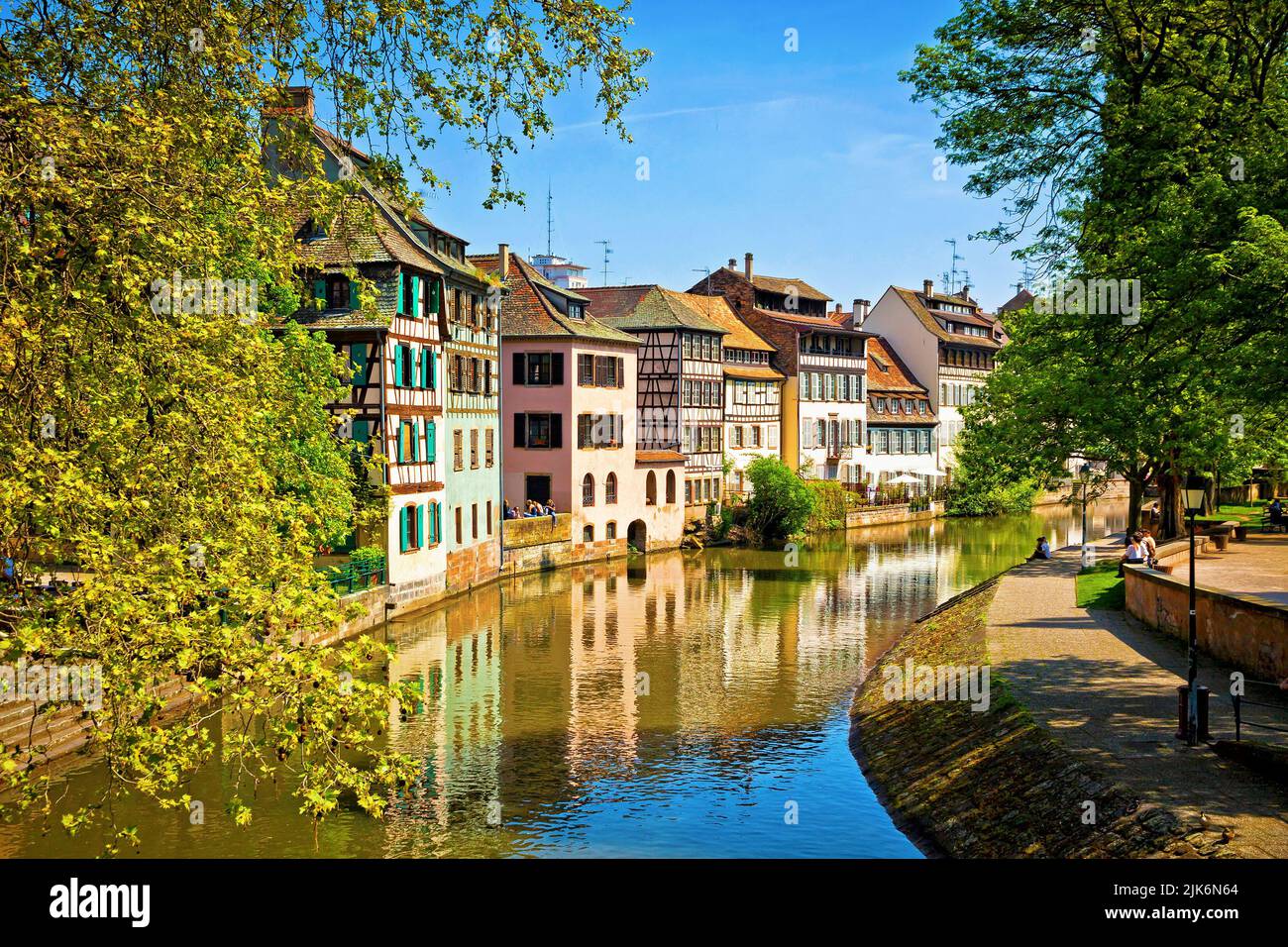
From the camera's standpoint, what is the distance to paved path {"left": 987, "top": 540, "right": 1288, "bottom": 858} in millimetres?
13234

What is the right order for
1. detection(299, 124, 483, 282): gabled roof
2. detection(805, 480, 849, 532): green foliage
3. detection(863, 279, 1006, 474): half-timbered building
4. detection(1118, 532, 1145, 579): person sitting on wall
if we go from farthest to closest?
detection(863, 279, 1006, 474): half-timbered building, detection(805, 480, 849, 532): green foliage, detection(299, 124, 483, 282): gabled roof, detection(1118, 532, 1145, 579): person sitting on wall

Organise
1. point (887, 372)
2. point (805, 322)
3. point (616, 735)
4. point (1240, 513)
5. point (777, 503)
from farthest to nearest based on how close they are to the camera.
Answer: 1. point (887, 372)
2. point (805, 322)
3. point (777, 503)
4. point (1240, 513)
5. point (616, 735)

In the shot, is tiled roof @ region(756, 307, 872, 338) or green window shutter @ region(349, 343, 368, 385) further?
tiled roof @ region(756, 307, 872, 338)

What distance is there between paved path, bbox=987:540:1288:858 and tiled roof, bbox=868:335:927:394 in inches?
2090

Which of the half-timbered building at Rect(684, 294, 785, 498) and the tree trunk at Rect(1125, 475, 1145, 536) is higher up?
the half-timbered building at Rect(684, 294, 785, 498)

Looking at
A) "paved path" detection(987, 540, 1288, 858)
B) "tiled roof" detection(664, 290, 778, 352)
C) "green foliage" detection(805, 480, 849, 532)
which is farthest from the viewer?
"tiled roof" detection(664, 290, 778, 352)

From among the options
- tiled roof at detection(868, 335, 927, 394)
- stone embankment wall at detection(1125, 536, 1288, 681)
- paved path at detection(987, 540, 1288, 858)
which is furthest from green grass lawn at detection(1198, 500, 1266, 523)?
tiled roof at detection(868, 335, 927, 394)

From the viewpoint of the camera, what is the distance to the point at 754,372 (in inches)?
2736

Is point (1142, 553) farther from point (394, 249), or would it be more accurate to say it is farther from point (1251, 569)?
point (394, 249)

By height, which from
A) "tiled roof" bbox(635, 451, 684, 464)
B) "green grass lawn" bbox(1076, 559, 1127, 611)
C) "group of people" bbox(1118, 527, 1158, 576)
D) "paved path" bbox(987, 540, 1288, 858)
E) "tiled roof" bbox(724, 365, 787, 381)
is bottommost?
"paved path" bbox(987, 540, 1288, 858)

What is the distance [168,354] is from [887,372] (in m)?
80.5

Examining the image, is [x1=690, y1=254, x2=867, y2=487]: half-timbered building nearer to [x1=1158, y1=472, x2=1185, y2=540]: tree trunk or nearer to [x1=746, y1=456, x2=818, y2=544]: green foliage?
[x1=746, y1=456, x2=818, y2=544]: green foliage

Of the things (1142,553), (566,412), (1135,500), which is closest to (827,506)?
(566,412)
